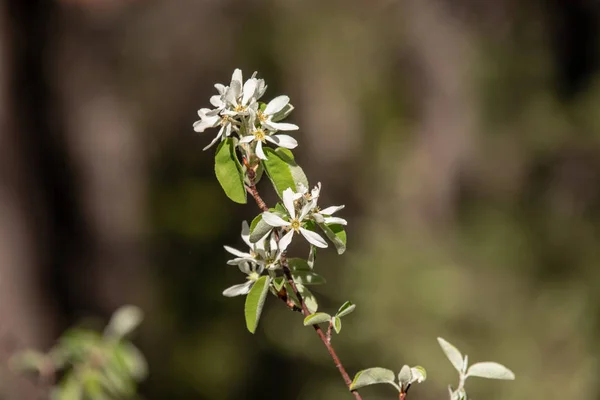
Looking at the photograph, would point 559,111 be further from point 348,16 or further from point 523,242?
point 348,16

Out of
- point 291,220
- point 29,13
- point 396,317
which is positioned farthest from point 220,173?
point 396,317

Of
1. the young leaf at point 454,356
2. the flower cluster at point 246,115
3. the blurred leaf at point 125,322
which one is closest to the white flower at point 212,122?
the flower cluster at point 246,115

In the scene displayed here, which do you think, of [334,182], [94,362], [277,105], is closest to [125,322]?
[94,362]

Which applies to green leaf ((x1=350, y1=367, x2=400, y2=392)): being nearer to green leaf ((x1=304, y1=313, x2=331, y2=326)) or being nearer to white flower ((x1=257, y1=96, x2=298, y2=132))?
green leaf ((x1=304, y1=313, x2=331, y2=326))

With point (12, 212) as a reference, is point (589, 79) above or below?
above

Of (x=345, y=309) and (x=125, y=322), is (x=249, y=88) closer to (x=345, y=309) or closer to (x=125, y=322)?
(x=345, y=309)
